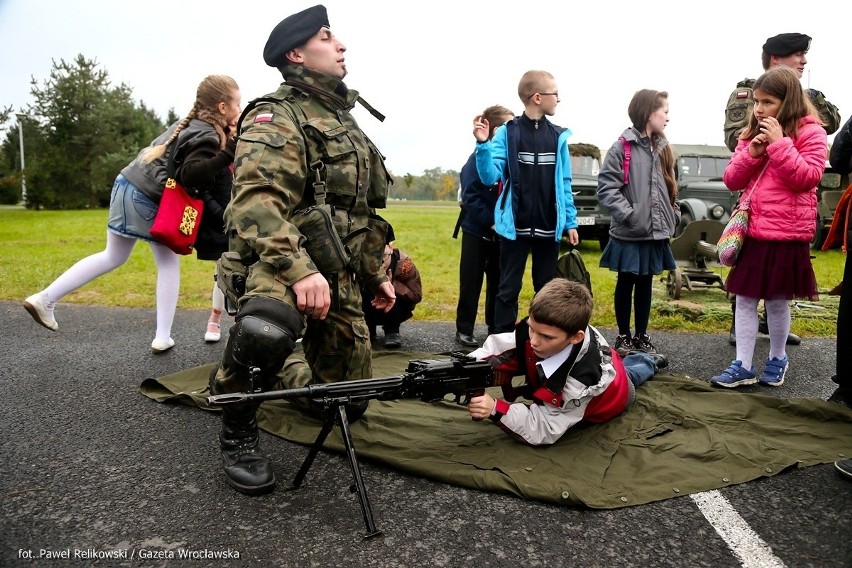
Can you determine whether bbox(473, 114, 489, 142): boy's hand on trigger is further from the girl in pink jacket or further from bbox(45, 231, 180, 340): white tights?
bbox(45, 231, 180, 340): white tights

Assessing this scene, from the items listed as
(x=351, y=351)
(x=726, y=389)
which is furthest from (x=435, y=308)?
(x=351, y=351)

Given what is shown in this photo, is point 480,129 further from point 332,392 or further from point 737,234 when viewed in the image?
point 332,392

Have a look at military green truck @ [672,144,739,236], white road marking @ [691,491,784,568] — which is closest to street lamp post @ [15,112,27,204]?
military green truck @ [672,144,739,236]

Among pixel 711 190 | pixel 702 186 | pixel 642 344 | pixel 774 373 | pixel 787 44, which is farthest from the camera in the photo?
pixel 702 186

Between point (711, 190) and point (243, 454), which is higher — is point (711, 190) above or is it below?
above

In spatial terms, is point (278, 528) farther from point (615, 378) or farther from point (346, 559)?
point (615, 378)

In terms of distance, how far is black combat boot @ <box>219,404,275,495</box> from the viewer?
2857 mm

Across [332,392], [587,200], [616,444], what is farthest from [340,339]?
[587,200]

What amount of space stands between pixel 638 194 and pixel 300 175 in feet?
9.94

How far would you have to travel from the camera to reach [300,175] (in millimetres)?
Answer: 2953

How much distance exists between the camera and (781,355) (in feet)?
14.8

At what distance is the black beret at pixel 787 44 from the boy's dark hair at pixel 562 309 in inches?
118

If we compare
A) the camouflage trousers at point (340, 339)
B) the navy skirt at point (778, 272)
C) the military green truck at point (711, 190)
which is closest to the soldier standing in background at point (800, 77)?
the navy skirt at point (778, 272)

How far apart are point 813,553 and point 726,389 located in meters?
1.98
